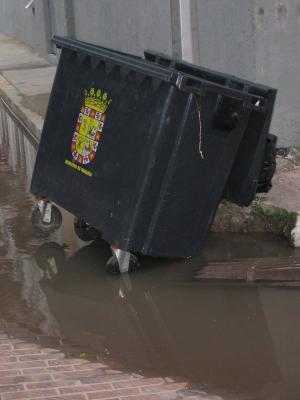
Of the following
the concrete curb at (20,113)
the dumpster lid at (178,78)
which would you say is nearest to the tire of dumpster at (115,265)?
the dumpster lid at (178,78)

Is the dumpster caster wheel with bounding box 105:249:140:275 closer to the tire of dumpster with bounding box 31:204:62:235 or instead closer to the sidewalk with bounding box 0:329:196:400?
the tire of dumpster with bounding box 31:204:62:235

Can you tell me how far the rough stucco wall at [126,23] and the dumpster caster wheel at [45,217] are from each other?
4210 mm

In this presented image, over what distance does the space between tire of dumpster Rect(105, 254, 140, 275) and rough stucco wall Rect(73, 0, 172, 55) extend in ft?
16.3

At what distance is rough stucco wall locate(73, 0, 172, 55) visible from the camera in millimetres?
10281

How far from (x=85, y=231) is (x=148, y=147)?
5.26ft

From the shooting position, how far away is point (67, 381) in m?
4.12

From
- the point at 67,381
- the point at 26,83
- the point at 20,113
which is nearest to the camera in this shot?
the point at 67,381

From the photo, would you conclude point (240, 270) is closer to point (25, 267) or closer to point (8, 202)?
→ point (25, 267)

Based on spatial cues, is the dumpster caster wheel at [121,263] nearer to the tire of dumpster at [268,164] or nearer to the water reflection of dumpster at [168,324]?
the water reflection of dumpster at [168,324]

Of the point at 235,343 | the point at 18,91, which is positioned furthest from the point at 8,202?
the point at 18,91

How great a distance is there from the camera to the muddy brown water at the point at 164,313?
4.33 metres

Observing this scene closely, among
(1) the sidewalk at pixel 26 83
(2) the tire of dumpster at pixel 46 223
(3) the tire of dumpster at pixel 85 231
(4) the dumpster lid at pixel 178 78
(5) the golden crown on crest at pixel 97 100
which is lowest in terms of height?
(1) the sidewalk at pixel 26 83

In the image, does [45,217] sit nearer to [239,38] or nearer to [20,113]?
[239,38]

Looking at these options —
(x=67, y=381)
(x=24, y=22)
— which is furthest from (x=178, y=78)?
(x=24, y=22)
